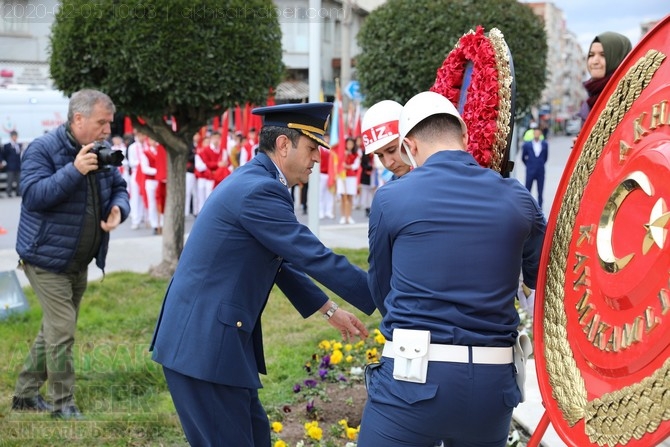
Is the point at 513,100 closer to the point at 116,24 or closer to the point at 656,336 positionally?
the point at 656,336

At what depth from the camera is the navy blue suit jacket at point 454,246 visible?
241 cm

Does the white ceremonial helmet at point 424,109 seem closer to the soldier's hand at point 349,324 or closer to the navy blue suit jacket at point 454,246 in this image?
the navy blue suit jacket at point 454,246

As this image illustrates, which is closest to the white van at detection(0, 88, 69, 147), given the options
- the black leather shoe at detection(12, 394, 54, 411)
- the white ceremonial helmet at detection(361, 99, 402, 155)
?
the black leather shoe at detection(12, 394, 54, 411)

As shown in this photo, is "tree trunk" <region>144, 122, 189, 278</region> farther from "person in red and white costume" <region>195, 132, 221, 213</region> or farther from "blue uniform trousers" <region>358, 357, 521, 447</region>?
"blue uniform trousers" <region>358, 357, 521, 447</region>

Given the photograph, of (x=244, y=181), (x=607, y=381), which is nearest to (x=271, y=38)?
(x=244, y=181)

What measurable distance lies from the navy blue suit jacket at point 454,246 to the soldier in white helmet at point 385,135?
131 cm

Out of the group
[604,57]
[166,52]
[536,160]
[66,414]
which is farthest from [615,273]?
[536,160]

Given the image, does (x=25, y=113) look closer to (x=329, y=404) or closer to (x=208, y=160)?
(x=208, y=160)

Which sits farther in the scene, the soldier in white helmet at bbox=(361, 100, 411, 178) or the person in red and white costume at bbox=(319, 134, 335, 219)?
the person in red and white costume at bbox=(319, 134, 335, 219)

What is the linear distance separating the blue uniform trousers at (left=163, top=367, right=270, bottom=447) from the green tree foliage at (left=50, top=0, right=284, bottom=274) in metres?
5.29

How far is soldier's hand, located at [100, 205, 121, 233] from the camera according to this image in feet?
16.0

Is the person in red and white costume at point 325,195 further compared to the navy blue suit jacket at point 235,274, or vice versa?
the person in red and white costume at point 325,195

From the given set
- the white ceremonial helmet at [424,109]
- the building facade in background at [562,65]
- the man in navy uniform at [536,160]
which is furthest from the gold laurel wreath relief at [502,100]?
the building facade in background at [562,65]

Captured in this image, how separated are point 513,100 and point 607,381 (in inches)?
41.3
